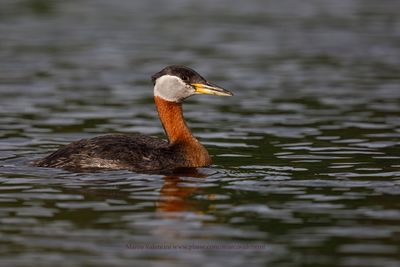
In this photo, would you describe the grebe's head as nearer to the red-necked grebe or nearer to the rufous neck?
the red-necked grebe

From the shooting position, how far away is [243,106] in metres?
21.2

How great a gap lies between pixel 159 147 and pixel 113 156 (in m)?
0.79

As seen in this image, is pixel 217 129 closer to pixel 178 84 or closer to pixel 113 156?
pixel 178 84

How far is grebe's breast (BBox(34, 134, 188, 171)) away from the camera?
47.8 ft

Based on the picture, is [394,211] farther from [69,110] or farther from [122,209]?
[69,110]

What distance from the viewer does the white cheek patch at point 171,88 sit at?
1559cm

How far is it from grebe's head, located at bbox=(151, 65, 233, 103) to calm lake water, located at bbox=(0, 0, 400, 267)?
3.61ft

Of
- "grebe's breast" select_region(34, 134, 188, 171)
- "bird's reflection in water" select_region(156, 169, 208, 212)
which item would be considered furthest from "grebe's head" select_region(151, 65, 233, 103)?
"bird's reflection in water" select_region(156, 169, 208, 212)

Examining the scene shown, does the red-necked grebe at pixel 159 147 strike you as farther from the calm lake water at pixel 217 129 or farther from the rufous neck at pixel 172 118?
the calm lake water at pixel 217 129

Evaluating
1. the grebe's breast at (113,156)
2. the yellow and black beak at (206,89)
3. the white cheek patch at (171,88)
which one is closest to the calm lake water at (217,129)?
the grebe's breast at (113,156)

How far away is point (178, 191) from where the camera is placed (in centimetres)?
1323

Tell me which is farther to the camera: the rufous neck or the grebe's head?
the rufous neck

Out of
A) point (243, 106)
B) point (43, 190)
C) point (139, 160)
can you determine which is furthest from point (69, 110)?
point (43, 190)

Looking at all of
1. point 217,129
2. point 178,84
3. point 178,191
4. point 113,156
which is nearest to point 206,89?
point 178,84
